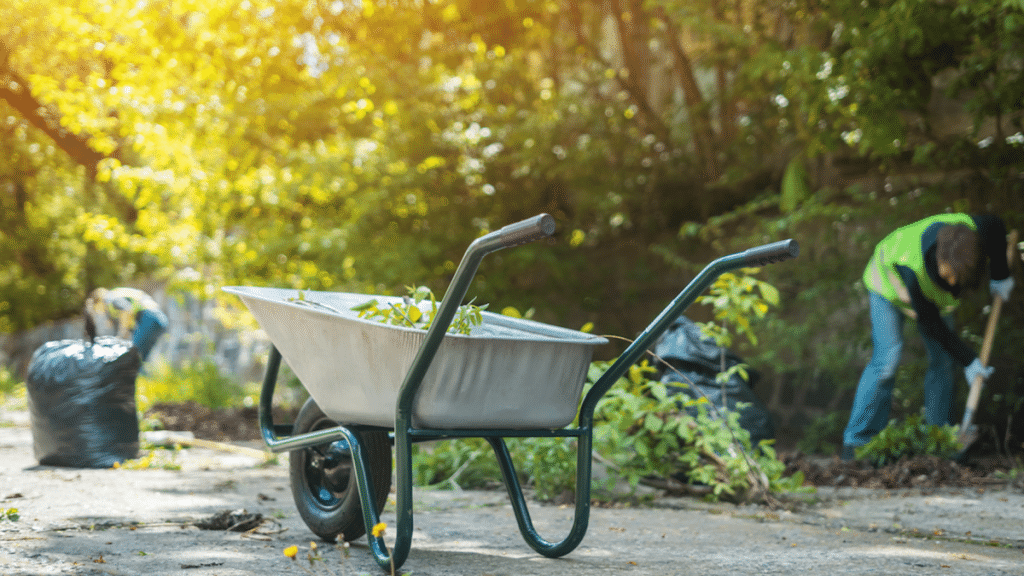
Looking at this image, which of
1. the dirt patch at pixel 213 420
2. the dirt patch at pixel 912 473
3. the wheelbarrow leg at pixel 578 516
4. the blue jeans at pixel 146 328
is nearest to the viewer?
the wheelbarrow leg at pixel 578 516

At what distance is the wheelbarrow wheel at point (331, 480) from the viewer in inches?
90.6

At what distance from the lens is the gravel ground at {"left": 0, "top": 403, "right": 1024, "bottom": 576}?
2070 millimetres

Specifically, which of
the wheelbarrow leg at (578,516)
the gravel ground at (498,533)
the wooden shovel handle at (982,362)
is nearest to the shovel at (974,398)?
the wooden shovel handle at (982,362)

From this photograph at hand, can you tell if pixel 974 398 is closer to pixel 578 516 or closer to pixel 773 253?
pixel 578 516

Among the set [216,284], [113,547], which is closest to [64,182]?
[216,284]

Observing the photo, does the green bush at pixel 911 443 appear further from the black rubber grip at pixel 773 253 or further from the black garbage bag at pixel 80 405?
the black garbage bag at pixel 80 405

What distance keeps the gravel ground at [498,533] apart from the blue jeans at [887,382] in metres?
0.60

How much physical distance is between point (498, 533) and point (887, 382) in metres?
2.39

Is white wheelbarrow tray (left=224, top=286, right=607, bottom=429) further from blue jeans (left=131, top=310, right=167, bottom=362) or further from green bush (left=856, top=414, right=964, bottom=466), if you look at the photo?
blue jeans (left=131, top=310, right=167, bottom=362)

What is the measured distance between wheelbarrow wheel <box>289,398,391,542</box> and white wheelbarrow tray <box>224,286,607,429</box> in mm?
182

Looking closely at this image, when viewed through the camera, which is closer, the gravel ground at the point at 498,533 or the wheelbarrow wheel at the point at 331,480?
the gravel ground at the point at 498,533

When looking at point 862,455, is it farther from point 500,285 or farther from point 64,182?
point 64,182

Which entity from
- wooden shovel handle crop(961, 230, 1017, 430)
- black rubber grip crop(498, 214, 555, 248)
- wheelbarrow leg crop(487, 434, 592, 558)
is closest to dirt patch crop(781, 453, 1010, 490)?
wooden shovel handle crop(961, 230, 1017, 430)

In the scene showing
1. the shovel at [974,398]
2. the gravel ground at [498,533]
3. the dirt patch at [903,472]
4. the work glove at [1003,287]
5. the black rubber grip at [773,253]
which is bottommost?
the gravel ground at [498,533]
